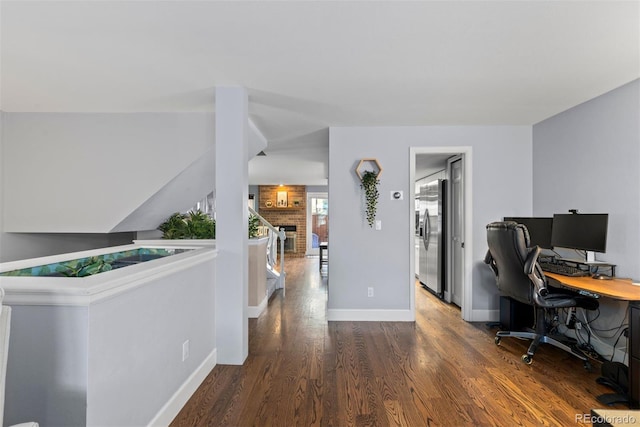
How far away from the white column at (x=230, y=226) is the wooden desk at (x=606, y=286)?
254 cm

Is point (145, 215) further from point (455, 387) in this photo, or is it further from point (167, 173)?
point (455, 387)

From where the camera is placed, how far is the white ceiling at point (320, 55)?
5.74 feet

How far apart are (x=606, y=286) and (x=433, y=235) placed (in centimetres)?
279

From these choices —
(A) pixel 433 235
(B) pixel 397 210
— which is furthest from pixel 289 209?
(B) pixel 397 210

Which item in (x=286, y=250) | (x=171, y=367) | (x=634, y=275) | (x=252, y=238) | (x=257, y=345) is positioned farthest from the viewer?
(x=286, y=250)

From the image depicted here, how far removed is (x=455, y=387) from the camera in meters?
2.39

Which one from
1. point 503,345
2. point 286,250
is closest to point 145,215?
point 503,345

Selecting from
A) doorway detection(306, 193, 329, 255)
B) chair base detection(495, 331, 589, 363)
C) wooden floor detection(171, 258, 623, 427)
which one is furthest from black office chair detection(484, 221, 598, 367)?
doorway detection(306, 193, 329, 255)

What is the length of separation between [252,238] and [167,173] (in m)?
1.27

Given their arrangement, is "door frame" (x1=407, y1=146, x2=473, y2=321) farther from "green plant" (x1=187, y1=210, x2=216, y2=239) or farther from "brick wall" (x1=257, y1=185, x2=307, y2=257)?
"brick wall" (x1=257, y1=185, x2=307, y2=257)

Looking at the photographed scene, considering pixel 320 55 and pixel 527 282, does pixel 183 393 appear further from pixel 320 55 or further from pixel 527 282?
pixel 527 282

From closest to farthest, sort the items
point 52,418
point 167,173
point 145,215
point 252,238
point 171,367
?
point 52,418
point 171,367
point 167,173
point 145,215
point 252,238

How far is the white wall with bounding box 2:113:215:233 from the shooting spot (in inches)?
138

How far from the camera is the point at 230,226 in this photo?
107 inches
